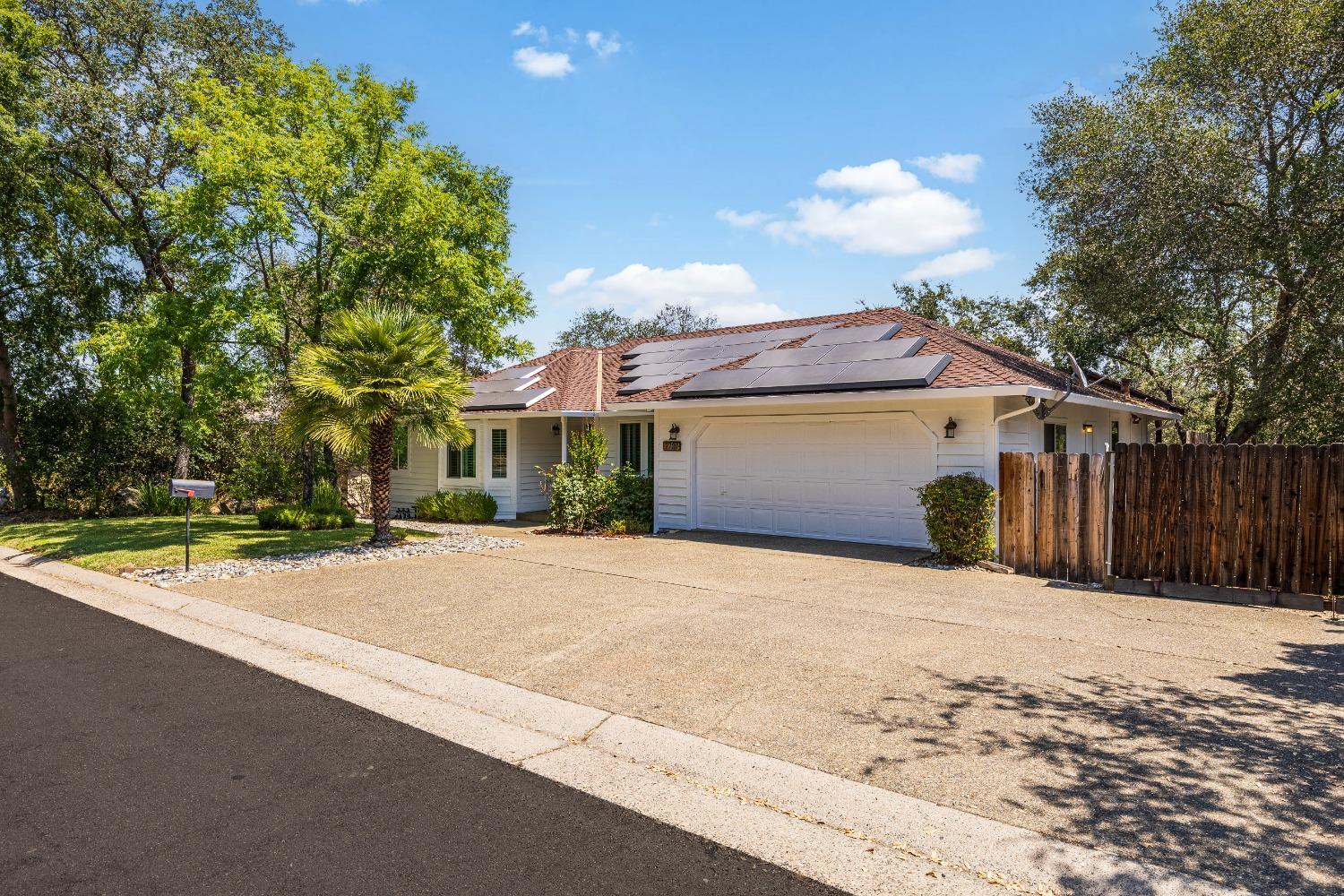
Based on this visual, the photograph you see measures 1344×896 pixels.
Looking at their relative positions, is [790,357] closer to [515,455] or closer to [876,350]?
[876,350]

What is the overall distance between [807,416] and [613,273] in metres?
43.3

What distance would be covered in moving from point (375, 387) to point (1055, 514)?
33.9 ft

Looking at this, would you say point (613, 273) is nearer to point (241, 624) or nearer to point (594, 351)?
point (594, 351)

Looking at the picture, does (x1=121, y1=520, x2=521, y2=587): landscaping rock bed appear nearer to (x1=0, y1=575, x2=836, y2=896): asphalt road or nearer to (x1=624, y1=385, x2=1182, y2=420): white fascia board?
(x1=624, y1=385, x2=1182, y2=420): white fascia board

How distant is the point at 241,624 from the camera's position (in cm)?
778

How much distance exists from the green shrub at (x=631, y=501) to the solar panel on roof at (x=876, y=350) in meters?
4.86

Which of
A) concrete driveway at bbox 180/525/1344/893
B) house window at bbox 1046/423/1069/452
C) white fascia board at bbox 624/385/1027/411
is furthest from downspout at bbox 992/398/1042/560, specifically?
house window at bbox 1046/423/1069/452

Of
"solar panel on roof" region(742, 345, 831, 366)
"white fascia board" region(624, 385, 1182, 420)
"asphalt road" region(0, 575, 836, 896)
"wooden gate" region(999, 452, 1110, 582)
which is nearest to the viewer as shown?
"asphalt road" region(0, 575, 836, 896)

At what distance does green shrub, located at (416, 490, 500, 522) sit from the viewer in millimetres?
18078

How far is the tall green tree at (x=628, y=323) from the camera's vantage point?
2051 inches

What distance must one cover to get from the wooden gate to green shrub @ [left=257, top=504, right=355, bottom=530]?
13376 millimetres

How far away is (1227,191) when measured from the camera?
47.8 feet

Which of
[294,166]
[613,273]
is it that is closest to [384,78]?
[294,166]

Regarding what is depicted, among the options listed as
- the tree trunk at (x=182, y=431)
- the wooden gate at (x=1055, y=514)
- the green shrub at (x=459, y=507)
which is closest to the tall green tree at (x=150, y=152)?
the tree trunk at (x=182, y=431)
